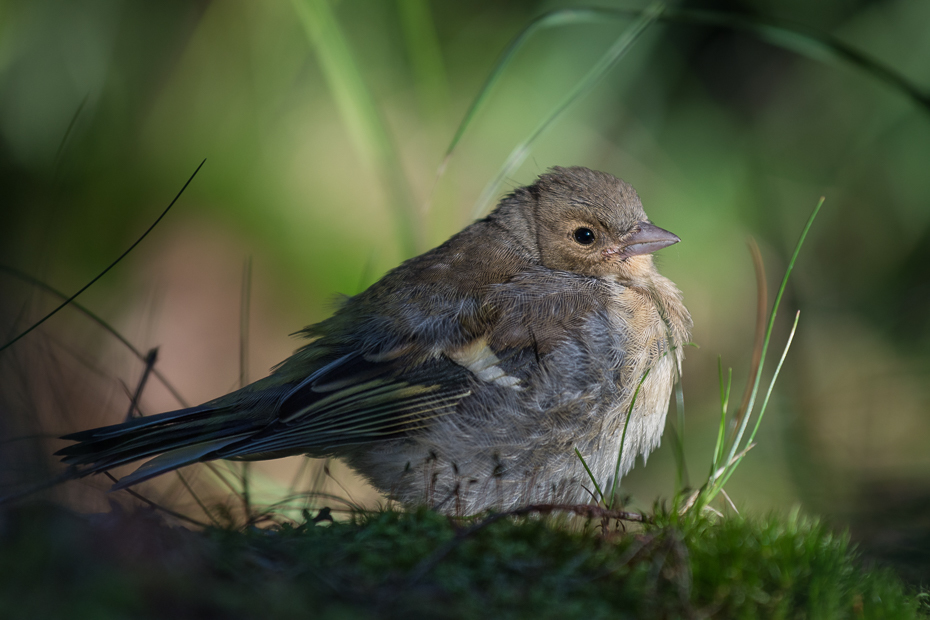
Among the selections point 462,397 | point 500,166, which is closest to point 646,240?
point 462,397

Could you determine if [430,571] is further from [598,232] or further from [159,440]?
[598,232]

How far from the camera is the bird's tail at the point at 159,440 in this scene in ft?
6.63

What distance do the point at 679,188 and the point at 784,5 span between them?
1.34m

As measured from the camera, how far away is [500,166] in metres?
4.73

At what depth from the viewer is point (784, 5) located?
14.8ft

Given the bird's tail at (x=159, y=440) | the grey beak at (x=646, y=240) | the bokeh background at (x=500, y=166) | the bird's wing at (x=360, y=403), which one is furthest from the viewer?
the bokeh background at (x=500, y=166)

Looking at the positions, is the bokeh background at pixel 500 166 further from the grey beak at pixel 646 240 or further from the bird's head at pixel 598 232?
the grey beak at pixel 646 240

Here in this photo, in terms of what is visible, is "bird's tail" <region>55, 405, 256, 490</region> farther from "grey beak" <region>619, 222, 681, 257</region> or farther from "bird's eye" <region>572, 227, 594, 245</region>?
"grey beak" <region>619, 222, 681, 257</region>

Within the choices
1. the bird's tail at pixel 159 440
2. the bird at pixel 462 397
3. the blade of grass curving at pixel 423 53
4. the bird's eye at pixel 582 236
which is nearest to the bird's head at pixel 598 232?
the bird's eye at pixel 582 236

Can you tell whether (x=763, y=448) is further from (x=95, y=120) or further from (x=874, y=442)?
(x=95, y=120)

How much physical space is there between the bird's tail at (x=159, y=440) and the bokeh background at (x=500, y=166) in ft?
6.53

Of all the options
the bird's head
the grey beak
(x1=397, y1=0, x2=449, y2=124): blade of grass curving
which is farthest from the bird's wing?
(x1=397, y1=0, x2=449, y2=124): blade of grass curving

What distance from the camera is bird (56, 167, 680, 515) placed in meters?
2.39

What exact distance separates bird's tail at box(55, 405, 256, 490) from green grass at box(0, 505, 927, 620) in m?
0.41
